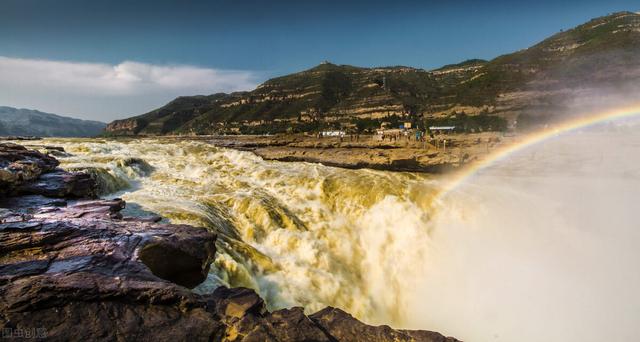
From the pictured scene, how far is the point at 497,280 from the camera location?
14719 mm

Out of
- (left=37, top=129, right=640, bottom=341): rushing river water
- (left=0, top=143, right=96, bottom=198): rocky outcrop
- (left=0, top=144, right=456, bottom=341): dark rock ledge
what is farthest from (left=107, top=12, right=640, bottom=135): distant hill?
(left=0, top=144, right=456, bottom=341): dark rock ledge

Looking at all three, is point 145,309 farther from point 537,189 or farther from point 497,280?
point 537,189

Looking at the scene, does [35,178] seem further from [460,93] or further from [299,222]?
[460,93]

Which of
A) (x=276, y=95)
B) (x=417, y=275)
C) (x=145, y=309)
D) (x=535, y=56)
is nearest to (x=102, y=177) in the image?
(x=145, y=309)

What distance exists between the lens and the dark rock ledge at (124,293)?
4.83 metres

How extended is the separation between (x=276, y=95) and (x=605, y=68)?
133 m

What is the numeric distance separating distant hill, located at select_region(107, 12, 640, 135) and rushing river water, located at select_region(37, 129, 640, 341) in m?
53.4

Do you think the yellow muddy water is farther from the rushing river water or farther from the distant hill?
the distant hill

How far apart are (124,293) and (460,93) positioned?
12306 centimetres

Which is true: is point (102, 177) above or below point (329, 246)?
above

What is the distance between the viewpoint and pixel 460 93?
113 m

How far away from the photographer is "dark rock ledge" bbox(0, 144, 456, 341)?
4.83 meters

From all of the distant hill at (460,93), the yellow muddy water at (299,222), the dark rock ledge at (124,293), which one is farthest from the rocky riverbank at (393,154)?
the distant hill at (460,93)

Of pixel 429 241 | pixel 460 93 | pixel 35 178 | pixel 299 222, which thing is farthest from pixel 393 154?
pixel 460 93
